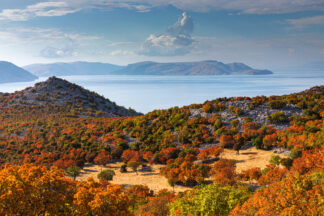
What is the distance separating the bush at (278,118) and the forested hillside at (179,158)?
0.49 feet

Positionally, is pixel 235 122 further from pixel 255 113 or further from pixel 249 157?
pixel 249 157

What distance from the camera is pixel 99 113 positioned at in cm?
7656

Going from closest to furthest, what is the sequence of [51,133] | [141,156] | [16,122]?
[141,156] < [51,133] < [16,122]

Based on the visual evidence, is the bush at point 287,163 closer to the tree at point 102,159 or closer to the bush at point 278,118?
the bush at point 278,118

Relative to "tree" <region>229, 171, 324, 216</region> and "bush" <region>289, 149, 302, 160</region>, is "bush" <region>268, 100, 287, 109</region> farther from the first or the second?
"tree" <region>229, 171, 324, 216</region>

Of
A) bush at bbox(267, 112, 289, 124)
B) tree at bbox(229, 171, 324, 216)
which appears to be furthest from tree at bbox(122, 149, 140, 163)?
tree at bbox(229, 171, 324, 216)

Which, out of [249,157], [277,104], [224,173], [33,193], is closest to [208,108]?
[277,104]

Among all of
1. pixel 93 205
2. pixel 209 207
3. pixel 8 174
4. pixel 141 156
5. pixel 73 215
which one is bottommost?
pixel 141 156

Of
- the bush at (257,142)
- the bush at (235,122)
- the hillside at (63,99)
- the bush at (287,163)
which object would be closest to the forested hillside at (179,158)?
the bush at (257,142)

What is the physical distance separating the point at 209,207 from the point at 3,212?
33.8ft

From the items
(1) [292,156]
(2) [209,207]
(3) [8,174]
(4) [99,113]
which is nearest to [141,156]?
(1) [292,156]

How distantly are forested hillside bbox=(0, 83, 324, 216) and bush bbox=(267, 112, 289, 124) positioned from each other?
15cm

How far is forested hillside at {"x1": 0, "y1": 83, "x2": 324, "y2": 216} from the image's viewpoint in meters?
10.2

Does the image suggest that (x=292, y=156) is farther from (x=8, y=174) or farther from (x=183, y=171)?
(x=8, y=174)
